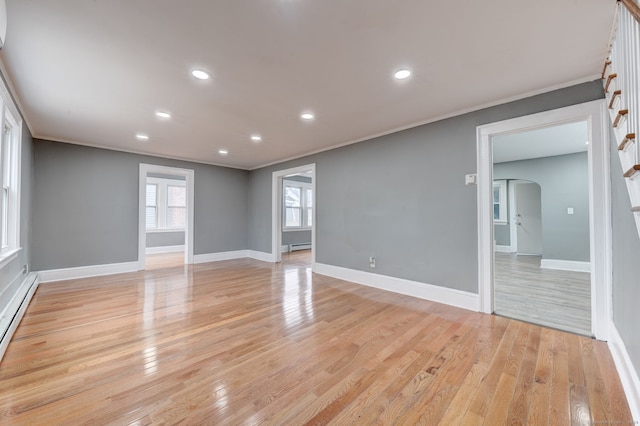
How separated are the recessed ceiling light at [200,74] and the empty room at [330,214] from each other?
0.10 m

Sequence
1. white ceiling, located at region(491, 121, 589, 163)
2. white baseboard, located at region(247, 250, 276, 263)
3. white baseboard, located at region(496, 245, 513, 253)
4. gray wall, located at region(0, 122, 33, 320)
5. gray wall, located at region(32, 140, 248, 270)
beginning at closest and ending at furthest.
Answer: gray wall, located at region(0, 122, 33, 320) < white ceiling, located at region(491, 121, 589, 163) < gray wall, located at region(32, 140, 248, 270) < white baseboard, located at region(247, 250, 276, 263) < white baseboard, located at region(496, 245, 513, 253)

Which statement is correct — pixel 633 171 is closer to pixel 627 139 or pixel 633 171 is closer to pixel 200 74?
pixel 627 139

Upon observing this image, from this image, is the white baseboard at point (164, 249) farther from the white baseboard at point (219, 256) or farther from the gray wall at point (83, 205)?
the gray wall at point (83, 205)

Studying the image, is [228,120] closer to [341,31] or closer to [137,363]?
[341,31]

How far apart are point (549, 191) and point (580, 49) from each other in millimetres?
4791

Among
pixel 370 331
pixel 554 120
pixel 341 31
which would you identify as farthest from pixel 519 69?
pixel 370 331

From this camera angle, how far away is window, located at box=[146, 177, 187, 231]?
A: 793 cm

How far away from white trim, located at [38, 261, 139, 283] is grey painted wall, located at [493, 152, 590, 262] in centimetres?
873

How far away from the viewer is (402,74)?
242 centimetres

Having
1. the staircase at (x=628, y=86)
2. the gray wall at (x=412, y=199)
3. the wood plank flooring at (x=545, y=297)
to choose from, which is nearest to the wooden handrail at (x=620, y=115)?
the staircase at (x=628, y=86)

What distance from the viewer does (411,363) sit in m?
2.00

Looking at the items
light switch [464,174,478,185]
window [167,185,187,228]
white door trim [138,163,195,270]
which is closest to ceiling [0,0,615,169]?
light switch [464,174,478,185]

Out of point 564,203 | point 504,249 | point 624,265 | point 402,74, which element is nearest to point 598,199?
point 624,265

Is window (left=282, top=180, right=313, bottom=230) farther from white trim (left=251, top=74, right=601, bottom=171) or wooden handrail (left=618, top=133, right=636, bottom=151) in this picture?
wooden handrail (left=618, top=133, right=636, bottom=151)
